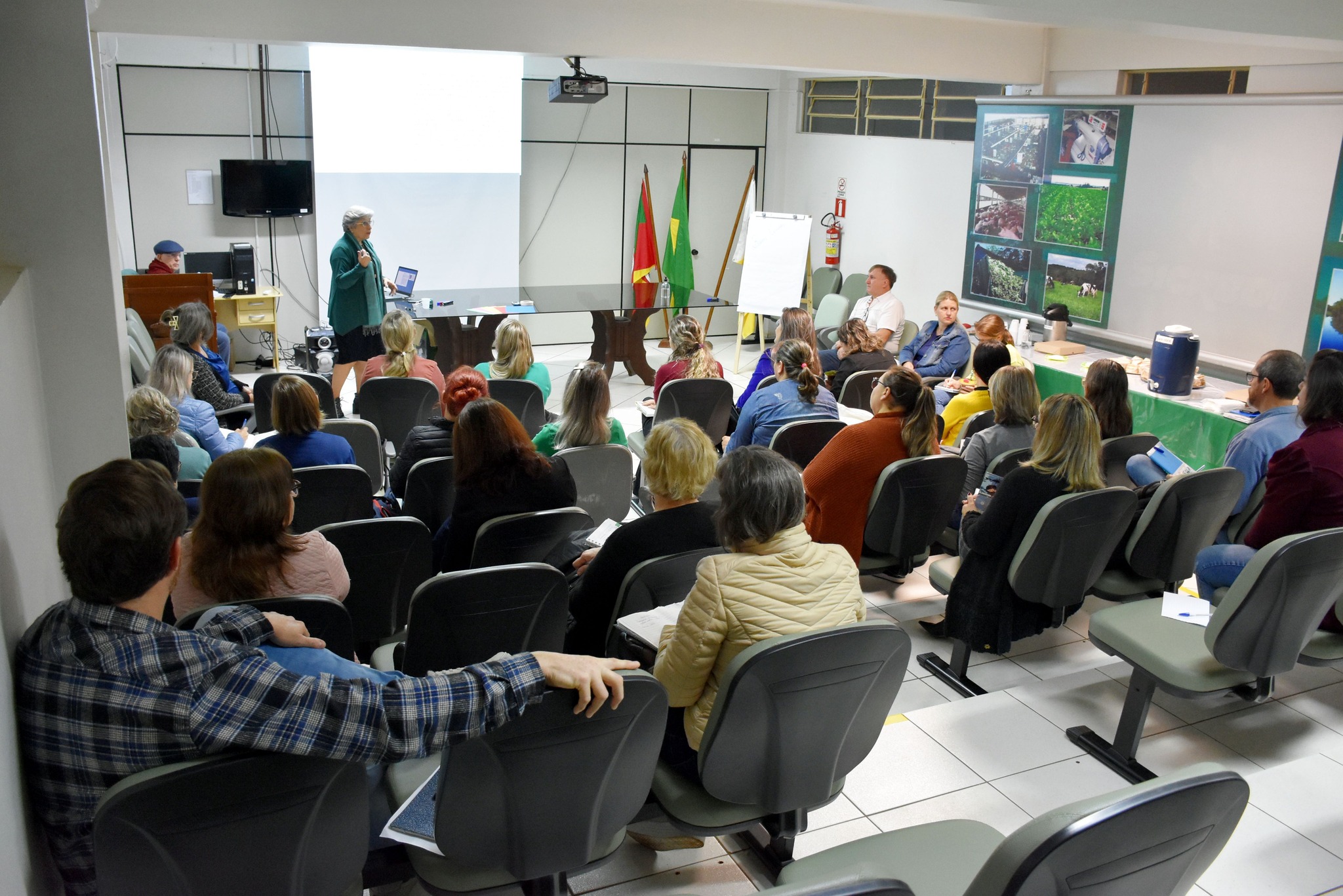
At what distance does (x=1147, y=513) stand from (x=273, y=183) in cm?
753

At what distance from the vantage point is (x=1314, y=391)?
3.54 meters

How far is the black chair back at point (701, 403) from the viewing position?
18.1 ft

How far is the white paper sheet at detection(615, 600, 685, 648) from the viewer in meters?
2.48

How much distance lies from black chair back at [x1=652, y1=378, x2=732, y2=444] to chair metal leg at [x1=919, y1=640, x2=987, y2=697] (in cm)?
195

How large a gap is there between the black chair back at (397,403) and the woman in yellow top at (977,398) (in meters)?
2.76

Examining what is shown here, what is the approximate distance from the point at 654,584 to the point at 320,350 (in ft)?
20.6

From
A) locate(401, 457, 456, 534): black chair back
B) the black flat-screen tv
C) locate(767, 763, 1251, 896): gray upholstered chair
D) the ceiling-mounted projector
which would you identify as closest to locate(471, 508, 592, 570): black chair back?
locate(401, 457, 456, 534): black chair back

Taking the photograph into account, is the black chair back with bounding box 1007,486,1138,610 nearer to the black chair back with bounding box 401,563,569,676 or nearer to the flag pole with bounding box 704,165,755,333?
the black chair back with bounding box 401,563,569,676

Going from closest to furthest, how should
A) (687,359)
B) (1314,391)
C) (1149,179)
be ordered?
1. (1314,391)
2. (687,359)
3. (1149,179)

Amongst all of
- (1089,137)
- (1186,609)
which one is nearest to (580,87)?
(1089,137)

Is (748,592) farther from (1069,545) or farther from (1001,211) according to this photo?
(1001,211)

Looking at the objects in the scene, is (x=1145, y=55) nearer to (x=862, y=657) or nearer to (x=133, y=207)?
(x=862, y=657)

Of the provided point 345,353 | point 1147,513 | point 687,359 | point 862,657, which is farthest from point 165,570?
point 345,353


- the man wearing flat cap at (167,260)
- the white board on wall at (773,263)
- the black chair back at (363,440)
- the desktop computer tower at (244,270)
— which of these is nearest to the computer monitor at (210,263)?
the desktop computer tower at (244,270)
